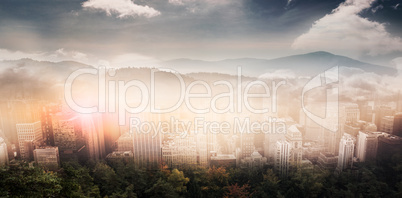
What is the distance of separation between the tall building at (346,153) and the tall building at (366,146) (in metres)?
0.47

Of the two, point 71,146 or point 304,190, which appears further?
point 71,146

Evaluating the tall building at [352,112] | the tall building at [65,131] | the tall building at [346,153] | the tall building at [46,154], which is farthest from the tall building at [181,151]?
the tall building at [352,112]

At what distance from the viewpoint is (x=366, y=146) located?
639cm

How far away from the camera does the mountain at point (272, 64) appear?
20.6ft

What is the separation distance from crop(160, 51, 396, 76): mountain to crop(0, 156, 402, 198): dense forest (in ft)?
10.2

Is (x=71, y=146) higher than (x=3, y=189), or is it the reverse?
(x=3, y=189)

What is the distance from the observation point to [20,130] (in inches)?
222

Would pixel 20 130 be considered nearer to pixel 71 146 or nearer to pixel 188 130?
pixel 71 146

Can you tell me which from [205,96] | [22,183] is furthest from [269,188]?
[22,183]

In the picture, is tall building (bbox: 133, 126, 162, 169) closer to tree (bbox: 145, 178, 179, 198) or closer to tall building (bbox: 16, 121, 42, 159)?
tree (bbox: 145, 178, 179, 198)

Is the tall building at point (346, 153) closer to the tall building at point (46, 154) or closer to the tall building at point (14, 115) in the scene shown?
the tall building at point (46, 154)

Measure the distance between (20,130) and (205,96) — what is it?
5.49 metres

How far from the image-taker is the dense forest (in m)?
4.75

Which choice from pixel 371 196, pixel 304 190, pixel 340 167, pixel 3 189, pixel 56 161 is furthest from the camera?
pixel 340 167
